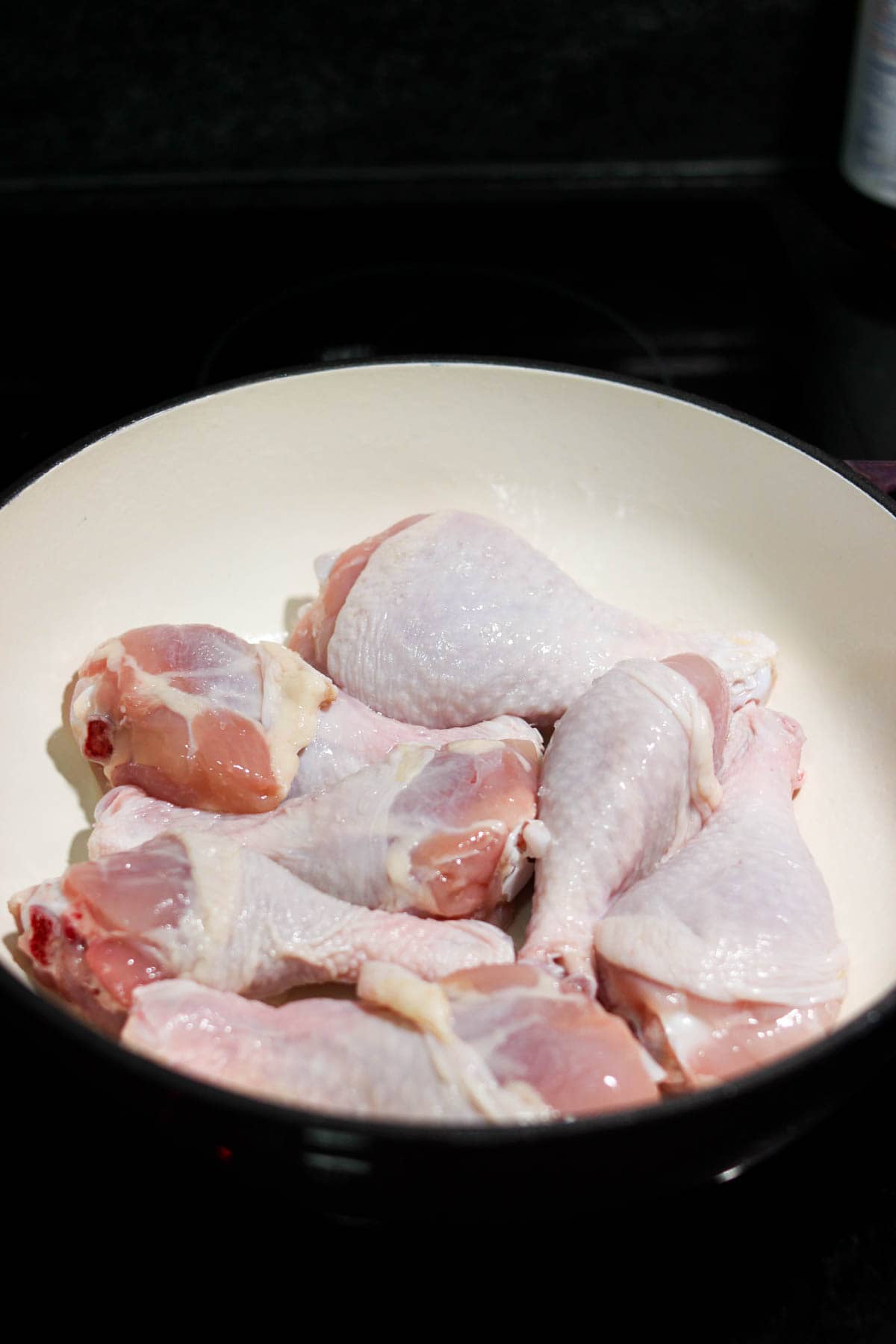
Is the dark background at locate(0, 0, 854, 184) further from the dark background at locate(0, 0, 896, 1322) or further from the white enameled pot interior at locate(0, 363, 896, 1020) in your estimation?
the white enameled pot interior at locate(0, 363, 896, 1020)

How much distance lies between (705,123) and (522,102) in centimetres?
28

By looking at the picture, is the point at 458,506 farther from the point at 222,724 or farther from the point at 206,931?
the point at 206,931

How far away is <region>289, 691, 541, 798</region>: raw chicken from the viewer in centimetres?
94

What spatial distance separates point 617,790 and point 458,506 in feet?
1.41

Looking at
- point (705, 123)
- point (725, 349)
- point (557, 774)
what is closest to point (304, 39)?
point (705, 123)

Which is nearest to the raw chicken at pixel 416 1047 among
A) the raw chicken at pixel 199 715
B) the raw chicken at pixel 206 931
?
the raw chicken at pixel 206 931

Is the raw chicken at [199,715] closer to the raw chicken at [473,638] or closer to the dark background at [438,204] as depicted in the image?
the raw chicken at [473,638]

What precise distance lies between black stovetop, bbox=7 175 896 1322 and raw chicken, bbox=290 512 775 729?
42cm

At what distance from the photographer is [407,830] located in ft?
2.80

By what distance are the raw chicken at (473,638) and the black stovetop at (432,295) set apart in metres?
0.42

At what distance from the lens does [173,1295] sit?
720 millimetres

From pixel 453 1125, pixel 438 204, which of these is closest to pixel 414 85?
pixel 438 204

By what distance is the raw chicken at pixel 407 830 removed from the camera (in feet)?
2.78

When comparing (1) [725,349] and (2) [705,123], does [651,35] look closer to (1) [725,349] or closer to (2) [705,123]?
(2) [705,123]
